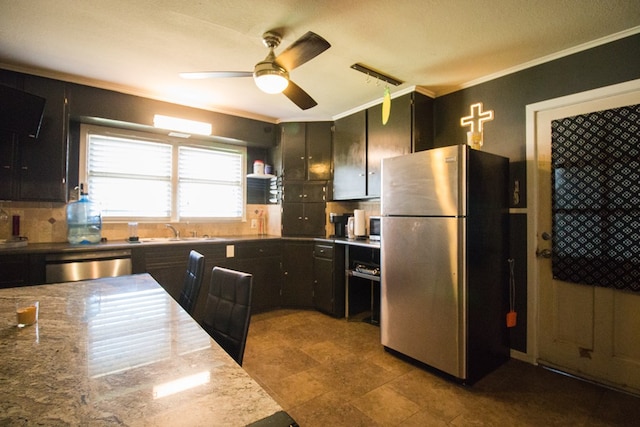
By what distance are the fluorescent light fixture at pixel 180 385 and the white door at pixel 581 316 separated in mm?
2733

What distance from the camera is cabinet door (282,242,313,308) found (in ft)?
12.5

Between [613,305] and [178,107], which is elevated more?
[178,107]

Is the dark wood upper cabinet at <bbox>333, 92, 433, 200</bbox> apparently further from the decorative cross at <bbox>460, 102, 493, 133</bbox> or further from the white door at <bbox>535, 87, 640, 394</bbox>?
the white door at <bbox>535, 87, 640, 394</bbox>

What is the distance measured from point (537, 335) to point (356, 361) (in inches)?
59.3

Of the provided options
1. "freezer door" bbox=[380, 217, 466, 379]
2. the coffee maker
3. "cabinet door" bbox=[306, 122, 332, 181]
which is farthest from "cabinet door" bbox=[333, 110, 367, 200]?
"freezer door" bbox=[380, 217, 466, 379]

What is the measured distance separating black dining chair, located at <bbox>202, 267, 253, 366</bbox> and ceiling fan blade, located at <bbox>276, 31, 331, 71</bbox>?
134 cm

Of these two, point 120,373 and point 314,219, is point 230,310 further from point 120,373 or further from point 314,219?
point 314,219

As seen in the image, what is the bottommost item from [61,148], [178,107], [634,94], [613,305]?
[613,305]

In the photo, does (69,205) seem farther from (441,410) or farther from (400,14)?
(441,410)

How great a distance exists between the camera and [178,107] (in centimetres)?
353

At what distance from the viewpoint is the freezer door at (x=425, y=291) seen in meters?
2.19

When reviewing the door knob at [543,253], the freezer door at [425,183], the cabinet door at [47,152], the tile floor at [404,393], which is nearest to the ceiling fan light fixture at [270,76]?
the freezer door at [425,183]

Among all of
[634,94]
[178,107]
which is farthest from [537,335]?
[178,107]

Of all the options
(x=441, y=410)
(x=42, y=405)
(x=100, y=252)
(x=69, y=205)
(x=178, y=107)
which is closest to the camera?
(x=42, y=405)
